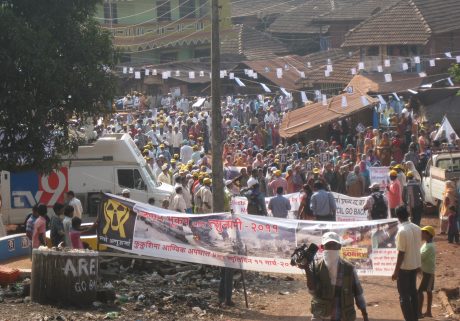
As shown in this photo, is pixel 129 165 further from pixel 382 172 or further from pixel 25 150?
pixel 25 150

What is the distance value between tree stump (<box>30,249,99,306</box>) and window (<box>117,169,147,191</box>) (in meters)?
10.3

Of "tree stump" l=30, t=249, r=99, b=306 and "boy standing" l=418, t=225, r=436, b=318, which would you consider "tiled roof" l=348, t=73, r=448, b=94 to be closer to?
"boy standing" l=418, t=225, r=436, b=318

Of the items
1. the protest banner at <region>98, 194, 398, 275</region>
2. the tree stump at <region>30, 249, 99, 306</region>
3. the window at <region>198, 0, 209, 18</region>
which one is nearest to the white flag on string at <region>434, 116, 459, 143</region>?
the protest banner at <region>98, 194, 398, 275</region>

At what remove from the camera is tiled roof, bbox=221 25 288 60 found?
6481cm

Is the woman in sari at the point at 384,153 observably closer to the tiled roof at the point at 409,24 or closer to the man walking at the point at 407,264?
the tiled roof at the point at 409,24

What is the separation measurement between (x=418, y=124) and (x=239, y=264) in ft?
67.2

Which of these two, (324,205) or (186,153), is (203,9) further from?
(324,205)

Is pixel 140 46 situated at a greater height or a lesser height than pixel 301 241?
greater

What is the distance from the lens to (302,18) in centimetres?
7100

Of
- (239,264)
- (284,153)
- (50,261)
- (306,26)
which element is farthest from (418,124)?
(306,26)

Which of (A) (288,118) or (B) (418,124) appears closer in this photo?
(B) (418,124)

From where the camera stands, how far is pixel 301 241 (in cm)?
1517

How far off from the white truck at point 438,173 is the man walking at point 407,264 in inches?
464

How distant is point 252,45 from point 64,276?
176 feet
